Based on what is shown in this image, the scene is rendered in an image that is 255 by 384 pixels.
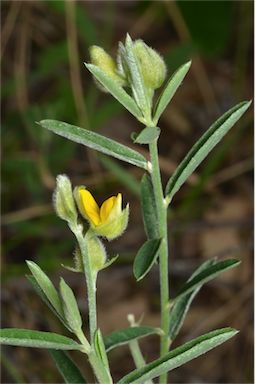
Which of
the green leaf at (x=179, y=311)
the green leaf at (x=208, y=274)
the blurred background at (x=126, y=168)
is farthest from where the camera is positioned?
the blurred background at (x=126, y=168)

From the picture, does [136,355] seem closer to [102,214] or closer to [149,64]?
[102,214]

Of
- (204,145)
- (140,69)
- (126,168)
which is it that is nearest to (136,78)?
(140,69)

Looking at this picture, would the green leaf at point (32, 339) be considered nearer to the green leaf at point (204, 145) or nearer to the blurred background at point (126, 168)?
the green leaf at point (204, 145)

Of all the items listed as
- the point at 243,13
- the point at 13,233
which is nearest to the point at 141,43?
the point at 13,233

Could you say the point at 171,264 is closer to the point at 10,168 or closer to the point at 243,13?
the point at 10,168

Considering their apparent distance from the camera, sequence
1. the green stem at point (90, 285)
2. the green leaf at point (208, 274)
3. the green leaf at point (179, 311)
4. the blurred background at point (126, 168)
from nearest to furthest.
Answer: the green stem at point (90, 285), the green leaf at point (208, 274), the green leaf at point (179, 311), the blurred background at point (126, 168)

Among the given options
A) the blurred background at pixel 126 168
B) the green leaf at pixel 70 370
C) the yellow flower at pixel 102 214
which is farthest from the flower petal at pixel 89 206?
the blurred background at pixel 126 168
